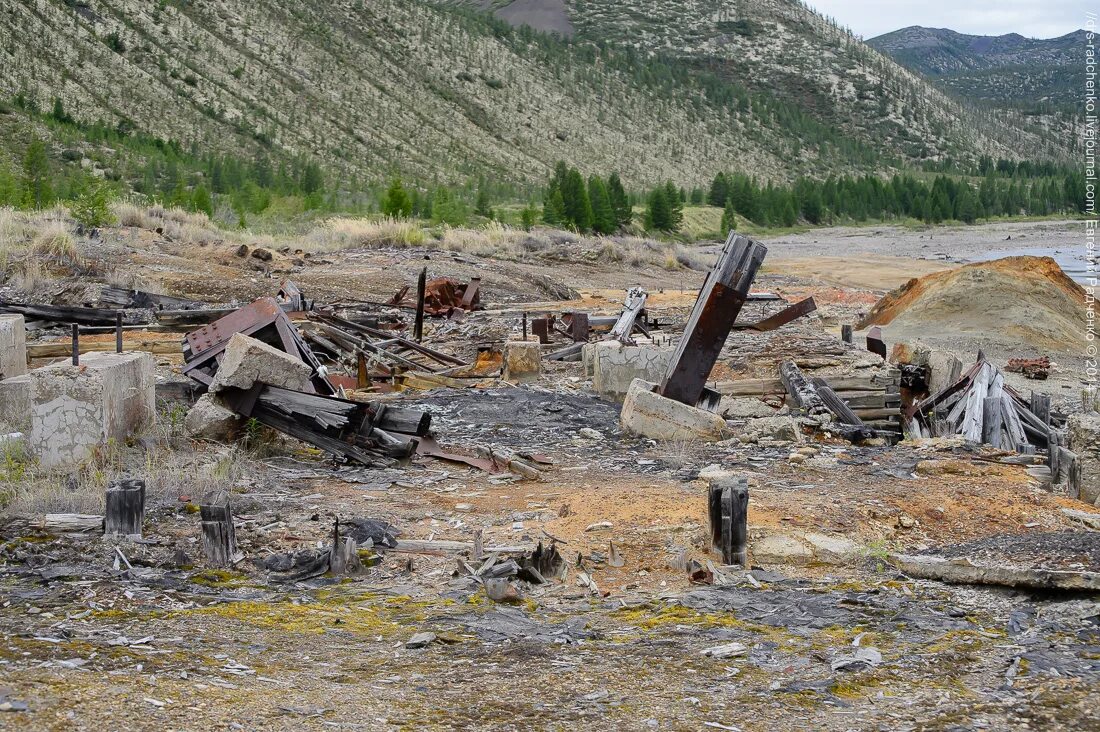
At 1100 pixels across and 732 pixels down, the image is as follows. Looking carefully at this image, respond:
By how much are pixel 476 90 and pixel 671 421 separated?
74098 mm

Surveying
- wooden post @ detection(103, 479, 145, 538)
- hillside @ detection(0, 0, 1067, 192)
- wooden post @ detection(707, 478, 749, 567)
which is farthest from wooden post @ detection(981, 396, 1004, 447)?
hillside @ detection(0, 0, 1067, 192)

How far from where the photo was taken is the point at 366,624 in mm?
4715

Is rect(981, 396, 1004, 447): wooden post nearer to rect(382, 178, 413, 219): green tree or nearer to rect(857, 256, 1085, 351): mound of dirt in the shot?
rect(857, 256, 1085, 351): mound of dirt

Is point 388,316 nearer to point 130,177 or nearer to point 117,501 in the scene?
point 117,501

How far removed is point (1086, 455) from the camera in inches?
305

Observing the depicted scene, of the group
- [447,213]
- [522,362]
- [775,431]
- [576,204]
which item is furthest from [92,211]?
[576,204]

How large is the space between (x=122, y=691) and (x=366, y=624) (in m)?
1.20

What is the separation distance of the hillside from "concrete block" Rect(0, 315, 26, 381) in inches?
1540

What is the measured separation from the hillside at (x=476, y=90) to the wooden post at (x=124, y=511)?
139 ft

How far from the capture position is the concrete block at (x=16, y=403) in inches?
284

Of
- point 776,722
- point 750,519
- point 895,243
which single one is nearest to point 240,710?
point 776,722

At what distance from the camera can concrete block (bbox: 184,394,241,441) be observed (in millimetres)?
7922

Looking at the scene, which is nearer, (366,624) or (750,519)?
(366,624)

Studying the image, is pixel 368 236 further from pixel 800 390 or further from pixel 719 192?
pixel 719 192
